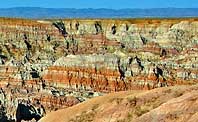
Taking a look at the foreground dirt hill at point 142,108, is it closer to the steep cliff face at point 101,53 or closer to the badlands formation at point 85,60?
the badlands formation at point 85,60

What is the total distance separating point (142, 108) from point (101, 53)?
60148mm

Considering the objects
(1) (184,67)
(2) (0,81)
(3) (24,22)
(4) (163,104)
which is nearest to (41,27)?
(3) (24,22)

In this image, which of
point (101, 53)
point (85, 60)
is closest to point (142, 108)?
point (85, 60)

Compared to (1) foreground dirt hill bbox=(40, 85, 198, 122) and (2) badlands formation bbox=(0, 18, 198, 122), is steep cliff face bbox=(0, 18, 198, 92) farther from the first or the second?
(1) foreground dirt hill bbox=(40, 85, 198, 122)

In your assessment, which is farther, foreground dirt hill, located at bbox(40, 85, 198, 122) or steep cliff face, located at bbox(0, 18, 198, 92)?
steep cliff face, located at bbox(0, 18, 198, 92)

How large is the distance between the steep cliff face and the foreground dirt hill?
141 feet

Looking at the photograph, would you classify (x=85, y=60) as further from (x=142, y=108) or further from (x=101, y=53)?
(x=142, y=108)

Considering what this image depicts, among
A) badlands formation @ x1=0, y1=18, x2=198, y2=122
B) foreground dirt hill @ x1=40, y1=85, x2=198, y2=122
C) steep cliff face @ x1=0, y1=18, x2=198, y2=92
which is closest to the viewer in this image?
foreground dirt hill @ x1=40, y1=85, x2=198, y2=122

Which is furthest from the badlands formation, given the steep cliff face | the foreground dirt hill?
the foreground dirt hill

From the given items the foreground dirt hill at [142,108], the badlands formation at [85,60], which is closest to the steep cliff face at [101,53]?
the badlands formation at [85,60]

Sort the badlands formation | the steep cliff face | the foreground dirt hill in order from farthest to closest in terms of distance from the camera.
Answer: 1. the steep cliff face
2. the badlands formation
3. the foreground dirt hill

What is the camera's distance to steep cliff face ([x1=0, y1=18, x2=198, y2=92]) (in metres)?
77.7

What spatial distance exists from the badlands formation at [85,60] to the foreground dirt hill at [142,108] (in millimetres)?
18391

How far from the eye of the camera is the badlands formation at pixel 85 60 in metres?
71.1
